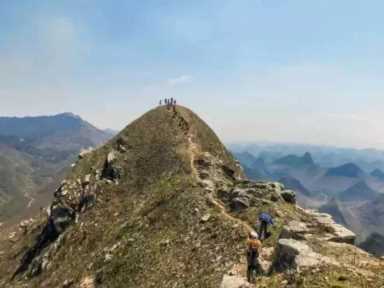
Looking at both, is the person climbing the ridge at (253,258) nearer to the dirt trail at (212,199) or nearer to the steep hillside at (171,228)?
the steep hillside at (171,228)

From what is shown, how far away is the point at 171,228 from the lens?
56906mm

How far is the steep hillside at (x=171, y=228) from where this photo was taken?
34719 mm

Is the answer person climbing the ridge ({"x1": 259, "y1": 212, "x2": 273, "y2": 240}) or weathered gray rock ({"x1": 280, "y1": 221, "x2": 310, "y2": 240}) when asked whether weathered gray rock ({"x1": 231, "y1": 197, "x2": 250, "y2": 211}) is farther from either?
weathered gray rock ({"x1": 280, "y1": 221, "x2": 310, "y2": 240})

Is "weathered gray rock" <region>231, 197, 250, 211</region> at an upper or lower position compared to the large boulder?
upper

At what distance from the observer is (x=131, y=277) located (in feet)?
166

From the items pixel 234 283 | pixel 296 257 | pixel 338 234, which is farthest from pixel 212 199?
pixel 296 257

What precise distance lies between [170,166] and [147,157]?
31.5ft

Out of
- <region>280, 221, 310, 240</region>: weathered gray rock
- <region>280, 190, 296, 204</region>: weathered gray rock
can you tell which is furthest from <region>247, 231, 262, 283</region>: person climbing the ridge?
<region>280, 190, 296, 204</region>: weathered gray rock

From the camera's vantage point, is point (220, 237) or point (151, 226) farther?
point (151, 226)

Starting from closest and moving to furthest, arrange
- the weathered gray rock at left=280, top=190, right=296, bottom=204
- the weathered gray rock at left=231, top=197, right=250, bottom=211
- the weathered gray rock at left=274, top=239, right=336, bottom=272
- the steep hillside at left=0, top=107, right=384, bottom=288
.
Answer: the weathered gray rock at left=274, top=239, right=336, bottom=272, the steep hillside at left=0, top=107, right=384, bottom=288, the weathered gray rock at left=231, top=197, right=250, bottom=211, the weathered gray rock at left=280, top=190, right=296, bottom=204

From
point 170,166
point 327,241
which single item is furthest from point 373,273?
point 170,166

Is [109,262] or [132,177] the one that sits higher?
[132,177]

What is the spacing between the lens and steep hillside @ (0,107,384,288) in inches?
1367

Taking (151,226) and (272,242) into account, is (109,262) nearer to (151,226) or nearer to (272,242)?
(151,226)
